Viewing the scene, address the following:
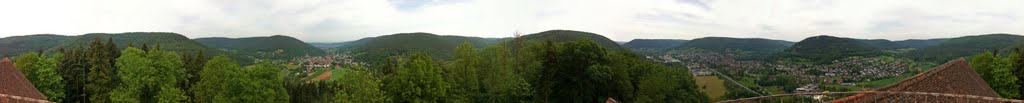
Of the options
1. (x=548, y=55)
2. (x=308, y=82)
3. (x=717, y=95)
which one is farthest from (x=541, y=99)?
(x=717, y=95)

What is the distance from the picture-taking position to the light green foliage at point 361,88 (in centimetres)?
3188

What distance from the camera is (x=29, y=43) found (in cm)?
8525

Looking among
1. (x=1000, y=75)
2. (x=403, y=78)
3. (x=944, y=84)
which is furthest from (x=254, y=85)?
(x=1000, y=75)

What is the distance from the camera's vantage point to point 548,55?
134ft

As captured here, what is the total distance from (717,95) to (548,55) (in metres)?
36.2

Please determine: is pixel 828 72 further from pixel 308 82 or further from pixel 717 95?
pixel 308 82

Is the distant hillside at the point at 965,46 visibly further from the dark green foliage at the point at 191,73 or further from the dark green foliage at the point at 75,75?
the dark green foliage at the point at 75,75

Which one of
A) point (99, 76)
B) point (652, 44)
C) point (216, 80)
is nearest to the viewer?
point (216, 80)

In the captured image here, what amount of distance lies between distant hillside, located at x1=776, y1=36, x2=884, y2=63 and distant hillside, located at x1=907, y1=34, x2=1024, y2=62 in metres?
9.78

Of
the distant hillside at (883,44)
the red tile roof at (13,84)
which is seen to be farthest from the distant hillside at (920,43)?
the red tile roof at (13,84)

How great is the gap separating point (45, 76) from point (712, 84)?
213ft

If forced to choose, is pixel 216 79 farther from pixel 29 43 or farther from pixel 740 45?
pixel 740 45

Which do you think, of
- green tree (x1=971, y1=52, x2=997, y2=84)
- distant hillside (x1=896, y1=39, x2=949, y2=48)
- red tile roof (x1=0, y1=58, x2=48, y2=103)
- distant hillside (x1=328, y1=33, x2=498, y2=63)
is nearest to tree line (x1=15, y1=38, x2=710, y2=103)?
red tile roof (x1=0, y1=58, x2=48, y2=103)

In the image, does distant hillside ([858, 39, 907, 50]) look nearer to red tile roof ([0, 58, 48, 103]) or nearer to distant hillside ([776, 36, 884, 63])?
distant hillside ([776, 36, 884, 63])
